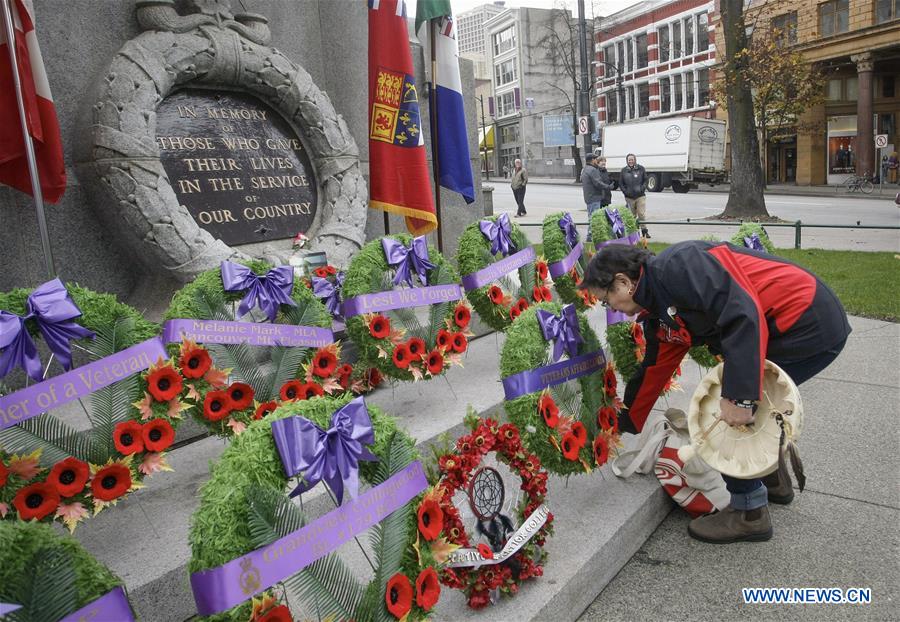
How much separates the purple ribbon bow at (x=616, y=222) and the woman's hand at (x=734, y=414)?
3073mm

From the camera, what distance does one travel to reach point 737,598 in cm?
266

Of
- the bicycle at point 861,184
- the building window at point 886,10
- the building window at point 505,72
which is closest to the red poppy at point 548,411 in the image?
the bicycle at point 861,184

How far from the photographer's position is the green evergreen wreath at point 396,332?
12.4 ft

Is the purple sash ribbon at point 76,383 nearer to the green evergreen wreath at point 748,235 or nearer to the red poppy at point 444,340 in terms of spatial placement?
the red poppy at point 444,340

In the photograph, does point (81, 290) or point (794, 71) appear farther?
point (794, 71)

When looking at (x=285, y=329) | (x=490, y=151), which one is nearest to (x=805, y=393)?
(x=285, y=329)

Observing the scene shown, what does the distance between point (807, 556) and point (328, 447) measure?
7.32ft

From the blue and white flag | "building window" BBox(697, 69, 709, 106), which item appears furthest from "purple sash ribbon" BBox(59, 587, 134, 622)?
"building window" BBox(697, 69, 709, 106)

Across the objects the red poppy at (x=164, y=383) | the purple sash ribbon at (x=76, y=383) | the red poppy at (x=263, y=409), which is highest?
the purple sash ribbon at (x=76, y=383)

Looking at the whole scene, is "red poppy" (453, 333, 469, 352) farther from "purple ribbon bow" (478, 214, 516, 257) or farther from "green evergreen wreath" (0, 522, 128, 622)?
"green evergreen wreath" (0, 522, 128, 622)

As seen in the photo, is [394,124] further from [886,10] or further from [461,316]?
[886,10]

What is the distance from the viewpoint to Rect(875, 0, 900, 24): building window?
27.1 m

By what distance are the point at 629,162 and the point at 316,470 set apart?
46.2 ft

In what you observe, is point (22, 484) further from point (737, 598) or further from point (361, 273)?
point (737, 598)
